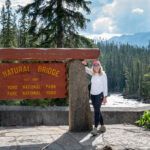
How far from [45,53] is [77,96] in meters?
1.09

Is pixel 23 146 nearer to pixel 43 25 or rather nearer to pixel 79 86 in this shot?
pixel 79 86

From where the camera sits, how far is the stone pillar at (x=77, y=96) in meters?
5.35

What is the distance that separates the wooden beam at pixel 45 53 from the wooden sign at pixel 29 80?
314mm

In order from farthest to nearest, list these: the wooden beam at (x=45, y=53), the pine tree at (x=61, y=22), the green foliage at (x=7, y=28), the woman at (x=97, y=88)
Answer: the green foliage at (x=7, y=28) < the pine tree at (x=61, y=22) < the woman at (x=97, y=88) < the wooden beam at (x=45, y=53)

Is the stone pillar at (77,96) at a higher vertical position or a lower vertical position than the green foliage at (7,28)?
lower

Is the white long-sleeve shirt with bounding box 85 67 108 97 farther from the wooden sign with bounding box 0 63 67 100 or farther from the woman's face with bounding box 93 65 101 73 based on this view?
the wooden sign with bounding box 0 63 67 100

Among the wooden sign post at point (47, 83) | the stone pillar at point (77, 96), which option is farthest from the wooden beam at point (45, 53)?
the stone pillar at point (77, 96)

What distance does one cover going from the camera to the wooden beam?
16.3ft

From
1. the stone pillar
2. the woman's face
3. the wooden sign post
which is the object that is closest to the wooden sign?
the wooden sign post

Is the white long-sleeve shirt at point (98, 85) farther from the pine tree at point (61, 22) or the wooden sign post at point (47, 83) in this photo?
the pine tree at point (61, 22)

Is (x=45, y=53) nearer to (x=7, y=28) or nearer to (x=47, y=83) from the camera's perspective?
(x=47, y=83)

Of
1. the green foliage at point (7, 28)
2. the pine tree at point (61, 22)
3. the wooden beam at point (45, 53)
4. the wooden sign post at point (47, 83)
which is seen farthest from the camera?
the green foliage at point (7, 28)

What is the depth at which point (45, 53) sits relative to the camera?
506 cm

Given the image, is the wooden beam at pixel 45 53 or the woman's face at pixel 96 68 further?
the woman's face at pixel 96 68
